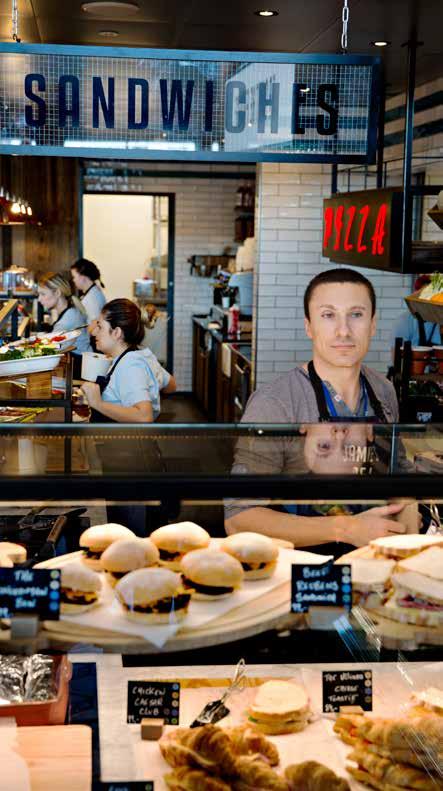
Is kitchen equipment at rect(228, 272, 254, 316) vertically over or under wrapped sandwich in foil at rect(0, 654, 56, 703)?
over

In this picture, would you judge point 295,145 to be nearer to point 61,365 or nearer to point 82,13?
point 82,13

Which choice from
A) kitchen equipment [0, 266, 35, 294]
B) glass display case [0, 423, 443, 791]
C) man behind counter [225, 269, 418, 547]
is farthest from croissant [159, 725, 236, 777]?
kitchen equipment [0, 266, 35, 294]

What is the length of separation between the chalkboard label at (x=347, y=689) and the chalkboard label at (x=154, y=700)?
0.34 meters

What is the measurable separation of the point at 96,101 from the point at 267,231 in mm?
5003

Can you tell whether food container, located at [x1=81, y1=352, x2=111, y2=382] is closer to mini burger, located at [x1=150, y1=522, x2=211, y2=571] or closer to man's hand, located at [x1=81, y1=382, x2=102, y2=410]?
man's hand, located at [x1=81, y1=382, x2=102, y2=410]

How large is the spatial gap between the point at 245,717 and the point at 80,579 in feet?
1.79

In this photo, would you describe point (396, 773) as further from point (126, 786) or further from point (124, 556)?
point (124, 556)

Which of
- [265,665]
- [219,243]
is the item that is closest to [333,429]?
[265,665]

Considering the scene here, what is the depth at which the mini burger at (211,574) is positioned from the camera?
191cm

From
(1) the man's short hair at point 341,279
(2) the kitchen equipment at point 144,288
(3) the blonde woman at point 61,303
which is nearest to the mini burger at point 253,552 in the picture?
(1) the man's short hair at point 341,279

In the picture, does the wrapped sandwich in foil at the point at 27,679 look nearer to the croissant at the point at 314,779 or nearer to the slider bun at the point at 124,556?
the slider bun at the point at 124,556

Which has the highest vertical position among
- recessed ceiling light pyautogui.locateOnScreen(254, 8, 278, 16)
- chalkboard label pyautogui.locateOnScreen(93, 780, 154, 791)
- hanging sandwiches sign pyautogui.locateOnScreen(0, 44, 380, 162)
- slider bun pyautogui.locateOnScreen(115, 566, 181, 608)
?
recessed ceiling light pyautogui.locateOnScreen(254, 8, 278, 16)

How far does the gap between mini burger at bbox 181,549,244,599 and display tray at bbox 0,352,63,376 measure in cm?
412

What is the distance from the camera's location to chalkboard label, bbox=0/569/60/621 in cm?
186
